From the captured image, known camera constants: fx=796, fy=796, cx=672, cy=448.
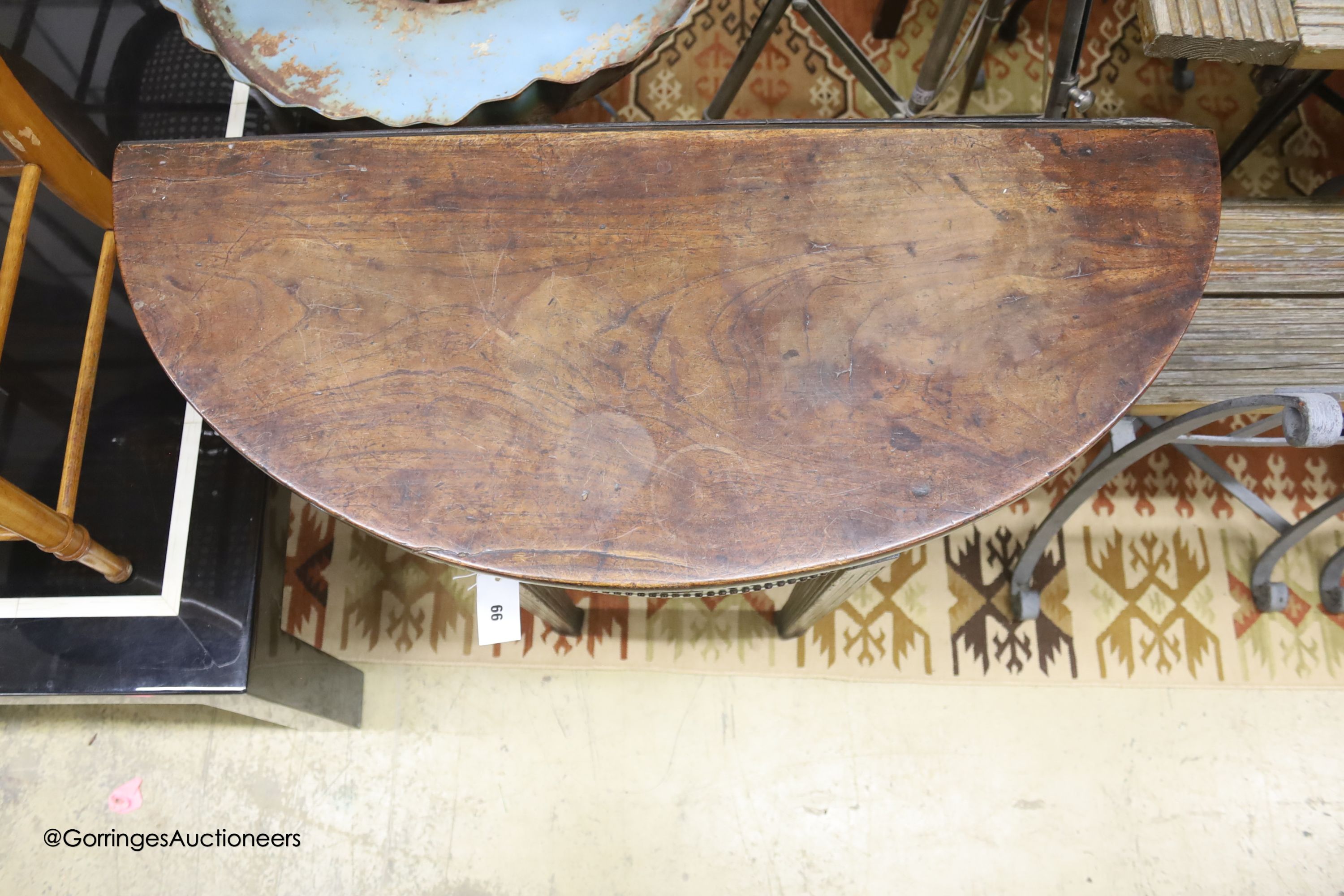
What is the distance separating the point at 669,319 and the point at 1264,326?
3.08 feet

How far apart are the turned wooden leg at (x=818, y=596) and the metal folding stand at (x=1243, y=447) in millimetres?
388

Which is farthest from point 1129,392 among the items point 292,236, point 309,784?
point 309,784

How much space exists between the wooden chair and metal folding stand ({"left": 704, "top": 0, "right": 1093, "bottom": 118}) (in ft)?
3.88

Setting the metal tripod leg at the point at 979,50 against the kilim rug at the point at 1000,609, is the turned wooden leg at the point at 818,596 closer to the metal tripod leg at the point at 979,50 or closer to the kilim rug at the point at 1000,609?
the kilim rug at the point at 1000,609

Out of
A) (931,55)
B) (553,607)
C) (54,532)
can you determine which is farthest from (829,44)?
(54,532)

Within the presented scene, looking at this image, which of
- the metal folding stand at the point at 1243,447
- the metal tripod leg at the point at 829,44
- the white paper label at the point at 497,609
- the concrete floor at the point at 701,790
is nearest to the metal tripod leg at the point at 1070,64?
the metal tripod leg at the point at 829,44

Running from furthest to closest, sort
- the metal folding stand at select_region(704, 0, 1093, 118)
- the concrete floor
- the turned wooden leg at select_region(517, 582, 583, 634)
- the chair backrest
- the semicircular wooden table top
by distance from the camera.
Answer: the concrete floor, the metal folding stand at select_region(704, 0, 1093, 118), the turned wooden leg at select_region(517, 582, 583, 634), the chair backrest, the semicircular wooden table top

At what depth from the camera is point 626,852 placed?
1515 mm

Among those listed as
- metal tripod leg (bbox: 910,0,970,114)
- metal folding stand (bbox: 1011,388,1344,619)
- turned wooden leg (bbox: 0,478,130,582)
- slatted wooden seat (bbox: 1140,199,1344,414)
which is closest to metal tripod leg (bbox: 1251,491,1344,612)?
metal folding stand (bbox: 1011,388,1344,619)

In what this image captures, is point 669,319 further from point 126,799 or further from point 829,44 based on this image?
point 126,799

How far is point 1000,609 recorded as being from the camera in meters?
1.61

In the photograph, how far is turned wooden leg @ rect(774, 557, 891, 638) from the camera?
1.06m

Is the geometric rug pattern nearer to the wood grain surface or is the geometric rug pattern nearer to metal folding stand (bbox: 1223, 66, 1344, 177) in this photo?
metal folding stand (bbox: 1223, 66, 1344, 177)

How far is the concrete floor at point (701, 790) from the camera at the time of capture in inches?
58.9
